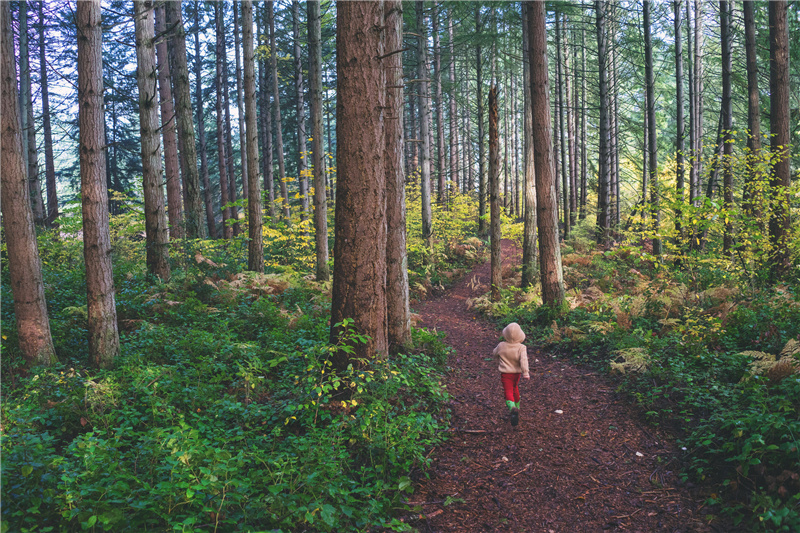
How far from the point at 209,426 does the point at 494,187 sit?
372 inches

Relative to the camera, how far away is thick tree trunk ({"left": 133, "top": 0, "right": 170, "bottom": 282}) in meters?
9.09

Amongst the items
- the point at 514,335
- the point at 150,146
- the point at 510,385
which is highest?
the point at 150,146

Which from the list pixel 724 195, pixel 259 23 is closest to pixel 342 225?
pixel 724 195

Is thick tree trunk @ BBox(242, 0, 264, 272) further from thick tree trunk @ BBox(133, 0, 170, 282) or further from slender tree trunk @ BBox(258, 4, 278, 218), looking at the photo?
slender tree trunk @ BBox(258, 4, 278, 218)

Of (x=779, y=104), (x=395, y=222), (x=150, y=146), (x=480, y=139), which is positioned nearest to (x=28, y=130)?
(x=150, y=146)

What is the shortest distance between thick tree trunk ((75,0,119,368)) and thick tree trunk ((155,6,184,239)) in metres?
5.98

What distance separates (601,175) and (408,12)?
992 cm

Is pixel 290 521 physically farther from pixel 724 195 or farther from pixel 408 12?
pixel 408 12

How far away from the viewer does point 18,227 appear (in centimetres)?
584

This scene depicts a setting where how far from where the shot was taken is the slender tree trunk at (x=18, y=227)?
5.65 m

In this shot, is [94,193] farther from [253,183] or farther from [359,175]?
[253,183]

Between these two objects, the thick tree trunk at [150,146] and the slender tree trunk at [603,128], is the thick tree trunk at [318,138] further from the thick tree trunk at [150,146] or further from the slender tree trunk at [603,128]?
the slender tree trunk at [603,128]

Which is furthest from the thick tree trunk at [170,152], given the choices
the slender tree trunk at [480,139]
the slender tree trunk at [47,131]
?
the slender tree trunk at [480,139]

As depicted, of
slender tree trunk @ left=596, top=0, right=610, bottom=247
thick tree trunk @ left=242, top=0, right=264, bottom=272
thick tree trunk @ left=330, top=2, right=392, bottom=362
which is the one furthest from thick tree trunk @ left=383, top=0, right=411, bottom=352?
slender tree trunk @ left=596, top=0, right=610, bottom=247
